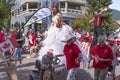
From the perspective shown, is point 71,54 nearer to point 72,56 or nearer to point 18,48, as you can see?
point 72,56

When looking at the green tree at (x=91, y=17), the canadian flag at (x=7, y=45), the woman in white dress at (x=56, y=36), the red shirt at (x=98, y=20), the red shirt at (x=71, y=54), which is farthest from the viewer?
the green tree at (x=91, y=17)

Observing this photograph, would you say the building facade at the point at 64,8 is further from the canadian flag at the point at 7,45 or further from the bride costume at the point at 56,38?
the canadian flag at the point at 7,45

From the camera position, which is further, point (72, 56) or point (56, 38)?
point (56, 38)

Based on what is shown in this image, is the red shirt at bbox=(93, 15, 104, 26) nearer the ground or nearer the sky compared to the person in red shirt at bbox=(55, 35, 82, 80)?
nearer the sky

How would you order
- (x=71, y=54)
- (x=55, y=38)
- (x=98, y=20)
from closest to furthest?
(x=71, y=54), (x=55, y=38), (x=98, y=20)

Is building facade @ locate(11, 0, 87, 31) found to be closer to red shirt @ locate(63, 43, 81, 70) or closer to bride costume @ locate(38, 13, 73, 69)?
bride costume @ locate(38, 13, 73, 69)

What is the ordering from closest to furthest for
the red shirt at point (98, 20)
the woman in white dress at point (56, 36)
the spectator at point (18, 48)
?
the woman in white dress at point (56, 36)
the red shirt at point (98, 20)
the spectator at point (18, 48)

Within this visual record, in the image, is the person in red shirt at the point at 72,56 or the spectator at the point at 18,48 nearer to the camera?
the person in red shirt at the point at 72,56

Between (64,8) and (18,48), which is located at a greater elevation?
(64,8)

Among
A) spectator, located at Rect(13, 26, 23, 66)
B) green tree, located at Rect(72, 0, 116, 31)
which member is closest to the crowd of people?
spectator, located at Rect(13, 26, 23, 66)

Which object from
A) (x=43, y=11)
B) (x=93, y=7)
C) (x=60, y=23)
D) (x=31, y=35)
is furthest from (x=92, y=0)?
(x=60, y=23)

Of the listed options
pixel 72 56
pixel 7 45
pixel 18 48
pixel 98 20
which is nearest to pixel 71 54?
pixel 72 56

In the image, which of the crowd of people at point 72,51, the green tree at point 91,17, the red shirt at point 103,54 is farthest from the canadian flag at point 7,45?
the green tree at point 91,17

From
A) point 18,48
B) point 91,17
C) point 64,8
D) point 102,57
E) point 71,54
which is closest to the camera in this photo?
point 71,54
